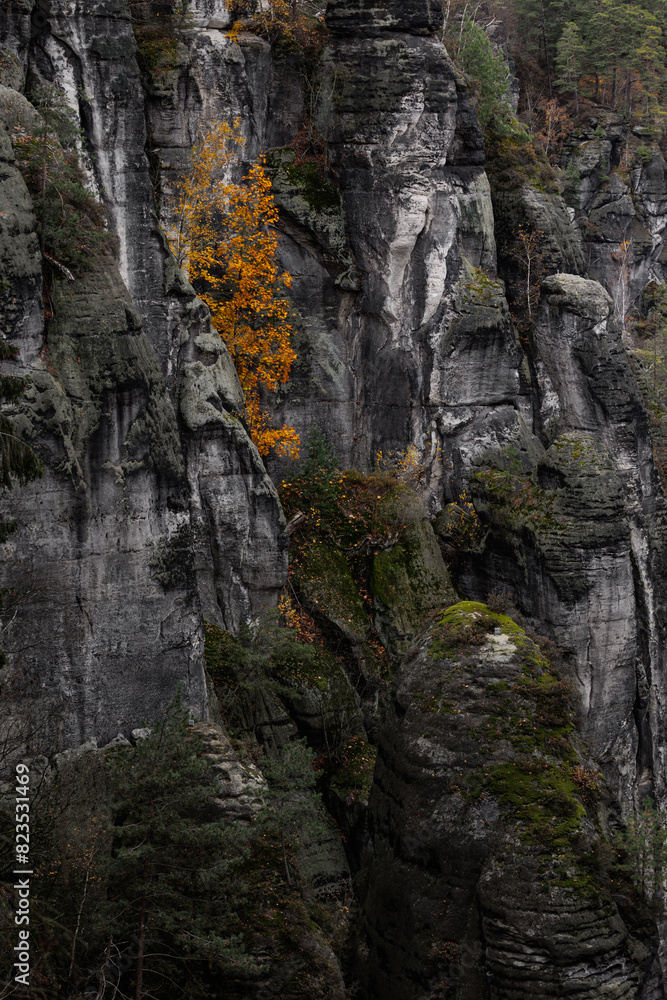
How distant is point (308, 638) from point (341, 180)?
10865 millimetres

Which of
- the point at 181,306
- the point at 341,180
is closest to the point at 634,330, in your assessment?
the point at 341,180

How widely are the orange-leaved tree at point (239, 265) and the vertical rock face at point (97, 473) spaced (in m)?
3.46

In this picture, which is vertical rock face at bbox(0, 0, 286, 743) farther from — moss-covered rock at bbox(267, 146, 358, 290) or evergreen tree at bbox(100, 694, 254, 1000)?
moss-covered rock at bbox(267, 146, 358, 290)

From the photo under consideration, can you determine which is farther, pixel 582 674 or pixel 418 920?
pixel 582 674

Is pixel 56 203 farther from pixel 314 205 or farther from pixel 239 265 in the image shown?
pixel 314 205

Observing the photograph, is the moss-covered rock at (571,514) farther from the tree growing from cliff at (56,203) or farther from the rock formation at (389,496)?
the tree growing from cliff at (56,203)

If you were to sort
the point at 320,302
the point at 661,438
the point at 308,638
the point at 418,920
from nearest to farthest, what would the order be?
the point at 418,920
the point at 308,638
the point at 320,302
the point at 661,438

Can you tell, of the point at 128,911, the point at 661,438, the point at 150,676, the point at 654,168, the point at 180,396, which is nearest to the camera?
the point at 128,911

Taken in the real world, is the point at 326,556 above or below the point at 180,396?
below

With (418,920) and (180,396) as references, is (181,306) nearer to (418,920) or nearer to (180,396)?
(180,396)

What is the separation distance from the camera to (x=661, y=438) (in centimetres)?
2430

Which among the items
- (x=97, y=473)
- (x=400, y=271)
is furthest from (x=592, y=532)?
(x=97, y=473)

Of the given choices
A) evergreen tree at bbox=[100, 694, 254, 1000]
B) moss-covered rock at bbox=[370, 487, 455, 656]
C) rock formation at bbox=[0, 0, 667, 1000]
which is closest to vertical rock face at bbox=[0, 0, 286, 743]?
rock formation at bbox=[0, 0, 667, 1000]

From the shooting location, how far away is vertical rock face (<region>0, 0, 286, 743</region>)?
10.4 meters
